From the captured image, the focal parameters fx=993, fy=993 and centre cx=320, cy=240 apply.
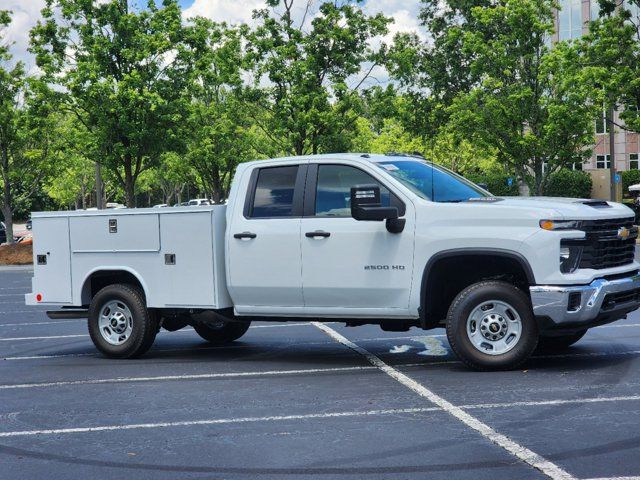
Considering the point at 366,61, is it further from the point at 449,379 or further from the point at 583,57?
the point at 449,379

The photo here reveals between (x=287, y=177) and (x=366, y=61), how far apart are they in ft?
83.4

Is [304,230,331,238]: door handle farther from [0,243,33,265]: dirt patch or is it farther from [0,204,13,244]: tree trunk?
[0,204,13,244]: tree trunk

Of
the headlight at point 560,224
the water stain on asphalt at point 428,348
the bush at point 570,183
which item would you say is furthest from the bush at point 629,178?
the headlight at point 560,224

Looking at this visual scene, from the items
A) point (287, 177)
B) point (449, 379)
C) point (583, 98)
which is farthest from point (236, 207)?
point (583, 98)

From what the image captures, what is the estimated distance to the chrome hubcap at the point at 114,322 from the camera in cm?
1054

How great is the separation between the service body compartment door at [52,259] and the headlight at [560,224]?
515 cm

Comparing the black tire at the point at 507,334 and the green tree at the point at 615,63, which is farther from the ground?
the green tree at the point at 615,63

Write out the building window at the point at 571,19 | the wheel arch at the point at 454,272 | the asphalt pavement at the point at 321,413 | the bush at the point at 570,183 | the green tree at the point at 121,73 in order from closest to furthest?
the asphalt pavement at the point at 321,413 → the wheel arch at the point at 454,272 → the green tree at the point at 121,73 → the bush at the point at 570,183 → the building window at the point at 571,19

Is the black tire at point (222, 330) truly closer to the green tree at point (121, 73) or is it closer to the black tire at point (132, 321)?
the black tire at point (132, 321)

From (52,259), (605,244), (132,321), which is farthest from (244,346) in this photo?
(605,244)

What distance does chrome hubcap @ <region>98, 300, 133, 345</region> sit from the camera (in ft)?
34.6

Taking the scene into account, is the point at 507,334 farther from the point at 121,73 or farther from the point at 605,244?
the point at 121,73

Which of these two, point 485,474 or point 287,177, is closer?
point 485,474

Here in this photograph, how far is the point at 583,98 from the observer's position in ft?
116
